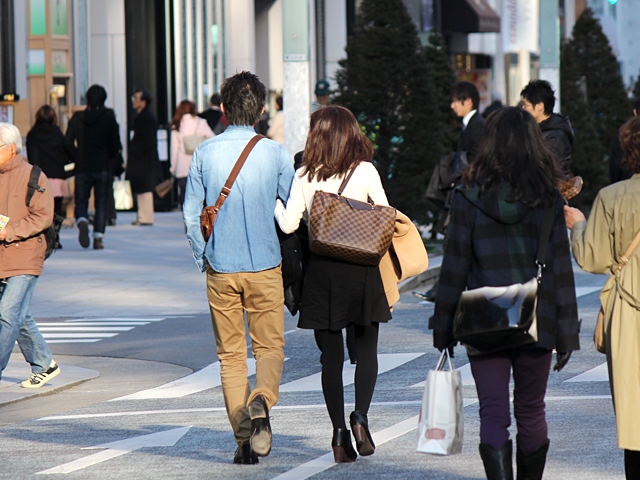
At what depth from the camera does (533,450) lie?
5344 mm

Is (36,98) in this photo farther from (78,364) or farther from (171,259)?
(78,364)

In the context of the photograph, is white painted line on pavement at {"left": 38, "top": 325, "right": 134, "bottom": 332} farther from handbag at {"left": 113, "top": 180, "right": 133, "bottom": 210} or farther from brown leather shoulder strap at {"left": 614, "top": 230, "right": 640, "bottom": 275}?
handbag at {"left": 113, "top": 180, "right": 133, "bottom": 210}

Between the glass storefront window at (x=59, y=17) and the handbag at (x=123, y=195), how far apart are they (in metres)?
2.85

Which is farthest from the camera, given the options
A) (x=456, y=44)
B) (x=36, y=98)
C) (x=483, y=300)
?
(x=456, y=44)

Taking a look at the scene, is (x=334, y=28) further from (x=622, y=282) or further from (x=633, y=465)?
(x=633, y=465)

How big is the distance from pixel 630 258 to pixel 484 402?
78cm

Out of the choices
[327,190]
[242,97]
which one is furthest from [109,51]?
[327,190]

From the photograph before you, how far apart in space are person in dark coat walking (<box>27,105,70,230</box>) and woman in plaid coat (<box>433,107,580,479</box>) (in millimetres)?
13361

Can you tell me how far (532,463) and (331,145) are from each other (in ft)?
6.17

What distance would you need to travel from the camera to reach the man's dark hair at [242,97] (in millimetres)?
6602

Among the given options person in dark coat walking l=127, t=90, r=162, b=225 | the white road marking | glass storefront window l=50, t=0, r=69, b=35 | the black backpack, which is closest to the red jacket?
the black backpack

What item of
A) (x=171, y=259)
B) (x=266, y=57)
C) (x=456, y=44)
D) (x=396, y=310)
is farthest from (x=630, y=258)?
(x=456, y=44)

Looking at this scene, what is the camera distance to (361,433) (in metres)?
6.48

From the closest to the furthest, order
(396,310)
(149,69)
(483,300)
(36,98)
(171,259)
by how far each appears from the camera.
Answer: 1. (483,300)
2. (396,310)
3. (171,259)
4. (36,98)
5. (149,69)
